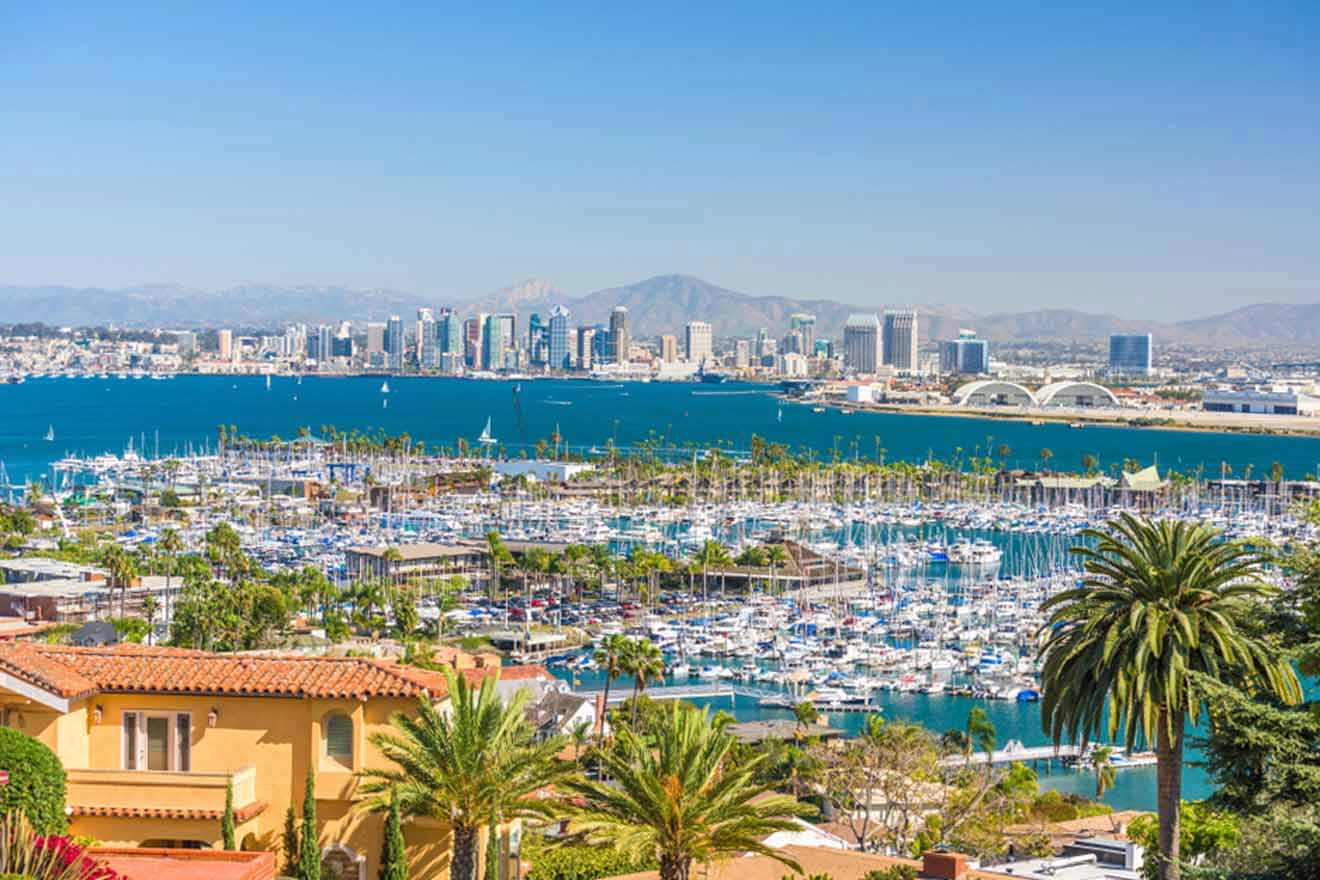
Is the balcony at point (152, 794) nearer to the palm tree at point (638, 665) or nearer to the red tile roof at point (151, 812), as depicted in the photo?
the red tile roof at point (151, 812)

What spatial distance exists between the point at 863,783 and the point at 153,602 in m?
27.4

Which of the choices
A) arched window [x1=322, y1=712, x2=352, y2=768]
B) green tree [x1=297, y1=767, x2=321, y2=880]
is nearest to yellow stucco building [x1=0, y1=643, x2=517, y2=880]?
arched window [x1=322, y1=712, x2=352, y2=768]

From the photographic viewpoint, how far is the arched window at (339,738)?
11.7 metres

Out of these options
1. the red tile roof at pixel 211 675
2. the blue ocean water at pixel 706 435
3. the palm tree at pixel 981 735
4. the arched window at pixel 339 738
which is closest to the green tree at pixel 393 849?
the arched window at pixel 339 738

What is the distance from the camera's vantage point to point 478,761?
11.6 m

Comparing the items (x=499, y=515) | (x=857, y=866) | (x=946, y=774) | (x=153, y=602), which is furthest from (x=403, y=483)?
(x=857, y=866)

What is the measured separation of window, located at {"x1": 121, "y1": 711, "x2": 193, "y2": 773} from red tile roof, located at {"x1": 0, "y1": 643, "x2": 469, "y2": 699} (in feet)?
0.80

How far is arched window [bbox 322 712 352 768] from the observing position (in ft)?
38.5

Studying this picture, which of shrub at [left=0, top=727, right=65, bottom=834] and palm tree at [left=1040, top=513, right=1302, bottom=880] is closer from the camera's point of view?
shrub at [left=0, top=727, right=65, bottom=834]

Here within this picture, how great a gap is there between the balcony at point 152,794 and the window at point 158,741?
483 mm

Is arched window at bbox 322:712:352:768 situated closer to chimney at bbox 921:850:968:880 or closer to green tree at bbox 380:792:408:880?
green tree at bbox 380:792:408:880

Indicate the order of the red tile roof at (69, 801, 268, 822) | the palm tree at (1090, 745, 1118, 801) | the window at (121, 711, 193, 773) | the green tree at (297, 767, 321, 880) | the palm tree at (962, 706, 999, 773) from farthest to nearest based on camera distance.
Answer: the palm tree at (1090, 745, 1118, 801)
the palm tree at (962, 706, 999, 773)
the window at (121, 711, 193, 773)
the red tile roof at (69, 801, 268, 822)
the green tree at (297, 767, 321, 880)

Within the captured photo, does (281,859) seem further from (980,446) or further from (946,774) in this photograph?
(980,446)

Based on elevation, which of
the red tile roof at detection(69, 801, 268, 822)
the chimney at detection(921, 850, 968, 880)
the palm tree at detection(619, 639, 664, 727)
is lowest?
the palm tree at detection(619, 639, 664, 727)
